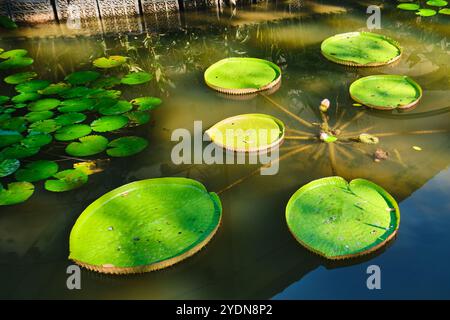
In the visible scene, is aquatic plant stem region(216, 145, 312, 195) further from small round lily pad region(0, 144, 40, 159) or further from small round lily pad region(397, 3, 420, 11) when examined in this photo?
small round lily pad region(397, 3, 420, 11)

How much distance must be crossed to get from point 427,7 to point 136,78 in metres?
4.78

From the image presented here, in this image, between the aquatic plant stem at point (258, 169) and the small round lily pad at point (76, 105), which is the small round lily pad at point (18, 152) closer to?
the small round lily pad at point (76, 105)

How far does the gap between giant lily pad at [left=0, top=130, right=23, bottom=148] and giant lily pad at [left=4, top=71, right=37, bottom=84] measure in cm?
109

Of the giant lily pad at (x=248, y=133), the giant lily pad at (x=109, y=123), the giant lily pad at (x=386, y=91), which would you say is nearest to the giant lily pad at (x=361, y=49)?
the giant lily pad at (x=386, y=91)

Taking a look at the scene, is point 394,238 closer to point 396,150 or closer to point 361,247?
point 361,247

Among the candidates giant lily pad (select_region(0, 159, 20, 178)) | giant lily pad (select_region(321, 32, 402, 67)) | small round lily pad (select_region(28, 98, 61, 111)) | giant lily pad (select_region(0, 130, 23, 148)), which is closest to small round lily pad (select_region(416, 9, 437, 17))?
giant lily pad (select_region(321, 32, 402, 67))

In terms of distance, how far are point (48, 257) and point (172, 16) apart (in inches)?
187

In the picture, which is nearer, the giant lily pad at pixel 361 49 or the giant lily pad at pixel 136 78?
the giant lily pad at pixel 136 78

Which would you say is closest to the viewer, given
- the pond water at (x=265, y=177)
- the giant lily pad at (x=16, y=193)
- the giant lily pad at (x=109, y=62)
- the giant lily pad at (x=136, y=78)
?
the pond water at (x=265, y=177)

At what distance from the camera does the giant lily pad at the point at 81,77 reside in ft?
16.4

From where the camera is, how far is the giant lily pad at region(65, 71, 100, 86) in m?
5.01

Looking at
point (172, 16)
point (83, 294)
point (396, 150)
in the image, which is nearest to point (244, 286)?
point (83, 294)

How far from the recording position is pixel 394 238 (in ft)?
9.89

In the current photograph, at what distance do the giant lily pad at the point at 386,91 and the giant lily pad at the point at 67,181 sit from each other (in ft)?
9.13
